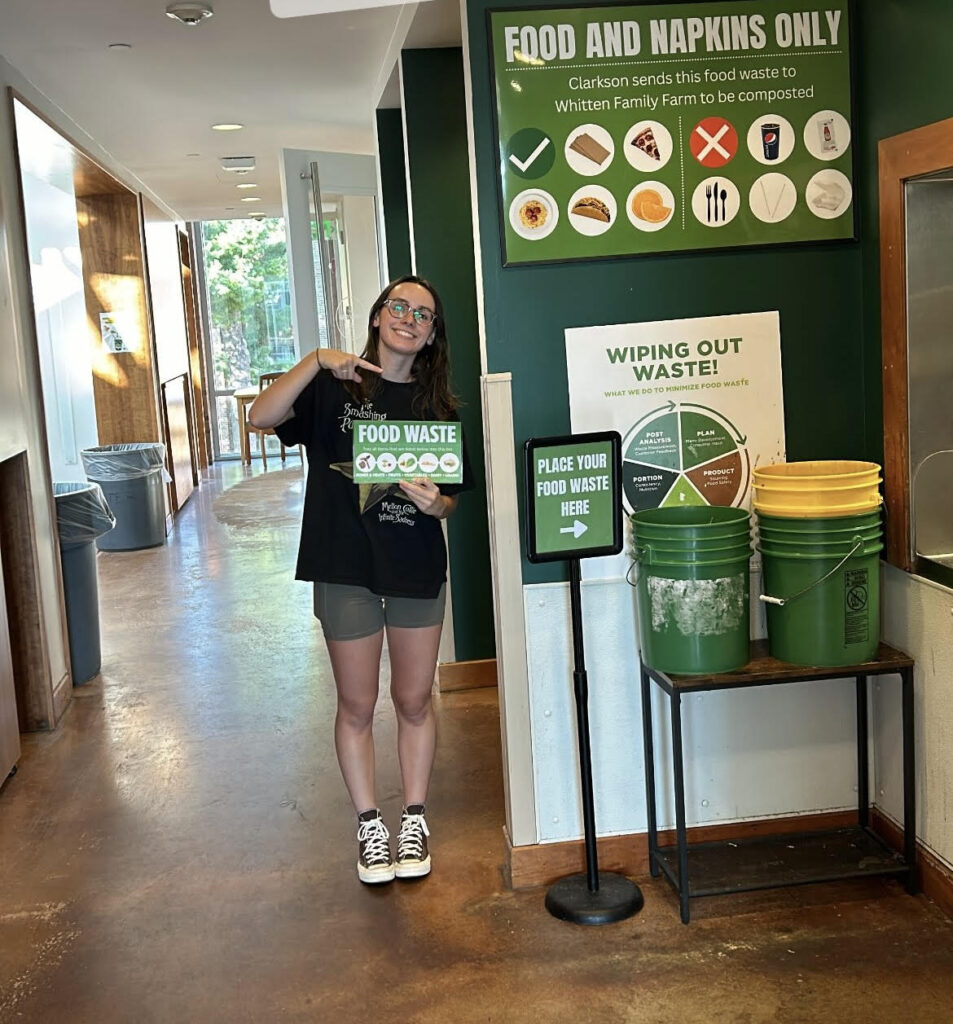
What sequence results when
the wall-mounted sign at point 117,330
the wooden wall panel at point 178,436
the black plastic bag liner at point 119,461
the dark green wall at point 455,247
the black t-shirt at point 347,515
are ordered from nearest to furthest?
the black t-shirt at point 347,515, the dark green wall at point 455,247, the black plastic bag liner at point 119,461, the wall-mounted sign at point 117,330, the wooden wall panel at point 178,436

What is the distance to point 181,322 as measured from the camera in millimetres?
12211

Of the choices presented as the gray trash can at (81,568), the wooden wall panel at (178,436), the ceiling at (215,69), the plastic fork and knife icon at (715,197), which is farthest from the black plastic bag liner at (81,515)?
the wooden wall panel at (178,436)

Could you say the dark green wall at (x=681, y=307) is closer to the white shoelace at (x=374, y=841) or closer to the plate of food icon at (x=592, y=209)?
the plate of food icon at (x=592, y=209)

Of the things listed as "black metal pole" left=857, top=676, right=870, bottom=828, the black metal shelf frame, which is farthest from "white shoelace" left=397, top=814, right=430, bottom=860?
"black metal pole" left=857, top=676, right=870, bottom=828

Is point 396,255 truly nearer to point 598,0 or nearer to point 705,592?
point 598,0

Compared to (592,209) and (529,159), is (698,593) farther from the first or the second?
(529,159)

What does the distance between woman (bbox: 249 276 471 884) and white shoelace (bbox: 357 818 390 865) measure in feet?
1.07

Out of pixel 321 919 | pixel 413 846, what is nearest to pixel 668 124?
pixel 413 846

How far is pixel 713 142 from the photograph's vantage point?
2990mm

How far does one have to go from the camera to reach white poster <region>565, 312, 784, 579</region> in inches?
120

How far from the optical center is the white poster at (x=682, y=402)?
120 inches

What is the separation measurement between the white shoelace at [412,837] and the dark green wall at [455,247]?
1.71 meters

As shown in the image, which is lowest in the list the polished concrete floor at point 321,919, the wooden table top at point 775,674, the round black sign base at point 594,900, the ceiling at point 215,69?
the polished concrete floor at point 321,919

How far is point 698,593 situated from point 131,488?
21.2 feet
